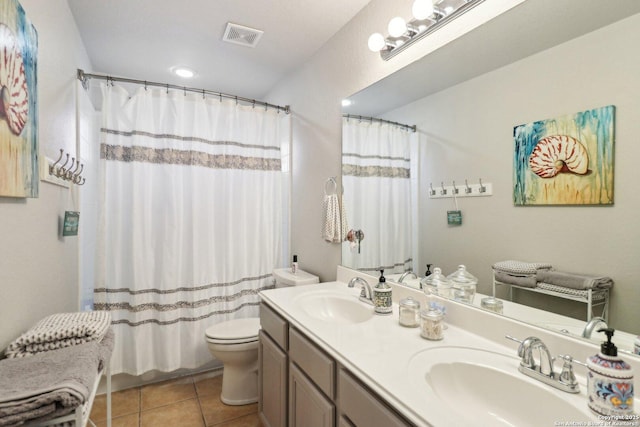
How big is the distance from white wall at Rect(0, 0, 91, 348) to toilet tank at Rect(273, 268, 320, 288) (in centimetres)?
130

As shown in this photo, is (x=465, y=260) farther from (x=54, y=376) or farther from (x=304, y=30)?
(x=304, y=30)

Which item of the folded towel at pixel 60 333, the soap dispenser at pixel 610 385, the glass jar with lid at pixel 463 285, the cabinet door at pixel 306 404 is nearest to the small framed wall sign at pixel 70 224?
the folded towel at pixel 60 333

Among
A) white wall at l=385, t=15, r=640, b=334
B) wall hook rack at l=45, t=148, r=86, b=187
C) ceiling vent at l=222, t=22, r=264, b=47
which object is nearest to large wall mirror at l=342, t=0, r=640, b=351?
white wall at l=385, t=15, r=640, b=334

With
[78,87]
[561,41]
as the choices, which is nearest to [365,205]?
[561,41]

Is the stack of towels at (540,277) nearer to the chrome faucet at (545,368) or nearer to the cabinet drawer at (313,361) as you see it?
the chrome faucet at (545,368)

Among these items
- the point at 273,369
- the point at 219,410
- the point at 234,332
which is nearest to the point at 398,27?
the point at 273,369

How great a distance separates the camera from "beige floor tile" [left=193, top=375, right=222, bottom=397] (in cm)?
223

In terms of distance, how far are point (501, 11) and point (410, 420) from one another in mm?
1401

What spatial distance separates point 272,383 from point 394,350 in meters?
0.87

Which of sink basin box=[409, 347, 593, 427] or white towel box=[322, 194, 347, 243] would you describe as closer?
sink basin box=[409, 347, 593, 427]

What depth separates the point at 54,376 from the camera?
87 centimetres


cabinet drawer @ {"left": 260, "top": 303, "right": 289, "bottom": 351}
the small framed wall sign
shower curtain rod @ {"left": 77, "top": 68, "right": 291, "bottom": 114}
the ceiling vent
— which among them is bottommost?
cabinet drawer @ {"left": 260, "top": 303, "right": 289, "bottom": 351}

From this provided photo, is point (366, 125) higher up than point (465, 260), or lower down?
higher up

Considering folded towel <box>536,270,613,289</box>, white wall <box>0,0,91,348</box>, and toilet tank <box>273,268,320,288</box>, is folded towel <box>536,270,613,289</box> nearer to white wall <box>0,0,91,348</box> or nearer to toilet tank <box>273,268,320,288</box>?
toilet tank <box>273,268,320,288</box>
